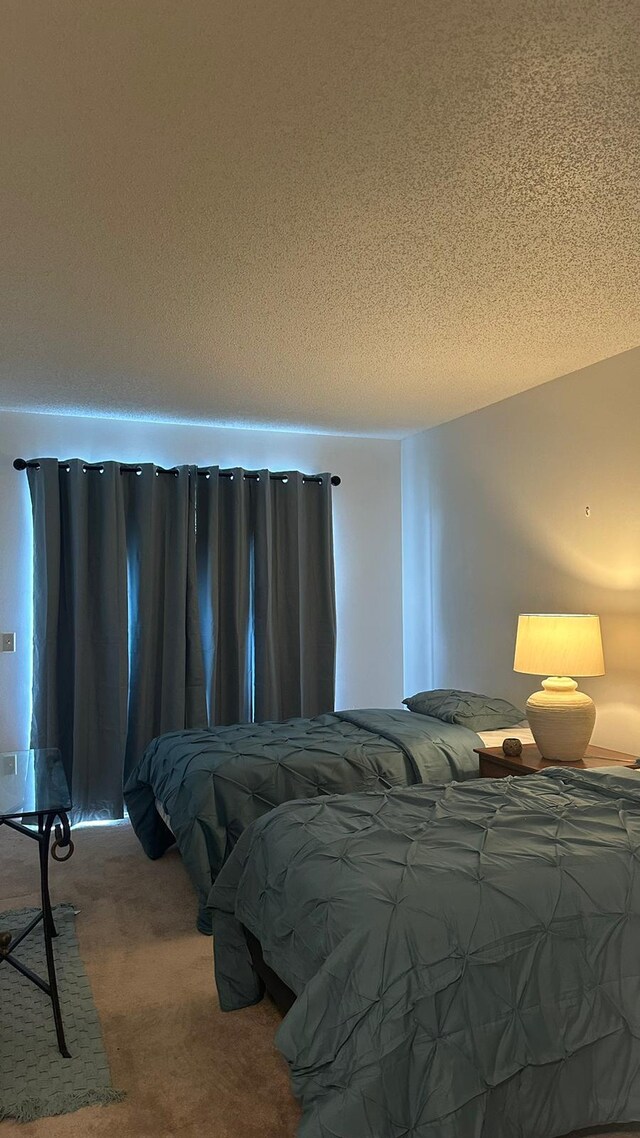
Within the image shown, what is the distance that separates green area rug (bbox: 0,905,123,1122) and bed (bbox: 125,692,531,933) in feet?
1.93

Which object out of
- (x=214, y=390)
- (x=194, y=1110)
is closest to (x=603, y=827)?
(x=194, y=1110)

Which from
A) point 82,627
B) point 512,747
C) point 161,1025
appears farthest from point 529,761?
point 82,627

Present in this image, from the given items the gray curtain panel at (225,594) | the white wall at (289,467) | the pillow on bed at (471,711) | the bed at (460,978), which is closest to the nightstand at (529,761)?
the pillow on bed at (471,711)

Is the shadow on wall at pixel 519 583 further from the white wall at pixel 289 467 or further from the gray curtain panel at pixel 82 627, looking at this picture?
the gray curtain panel at pixel 82 627

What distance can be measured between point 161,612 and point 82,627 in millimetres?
479

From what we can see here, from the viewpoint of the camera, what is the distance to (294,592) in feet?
17.0

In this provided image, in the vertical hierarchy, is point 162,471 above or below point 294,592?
above

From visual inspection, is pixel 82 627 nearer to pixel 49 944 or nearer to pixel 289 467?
pixel 289 467

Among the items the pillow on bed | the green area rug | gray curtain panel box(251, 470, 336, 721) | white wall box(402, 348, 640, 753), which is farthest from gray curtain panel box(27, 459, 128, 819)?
white wall box(402, 348, 640, 753)

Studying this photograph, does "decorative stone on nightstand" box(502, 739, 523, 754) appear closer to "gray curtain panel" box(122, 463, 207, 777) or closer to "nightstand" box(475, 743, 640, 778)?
"nightstand" box(475, 743, 640, 778)

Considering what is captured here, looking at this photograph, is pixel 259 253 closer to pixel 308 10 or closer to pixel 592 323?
pixel 308 10

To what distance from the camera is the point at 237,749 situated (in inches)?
137

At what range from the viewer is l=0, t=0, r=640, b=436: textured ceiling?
5.19 ft

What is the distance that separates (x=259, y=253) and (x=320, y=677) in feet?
10.5
